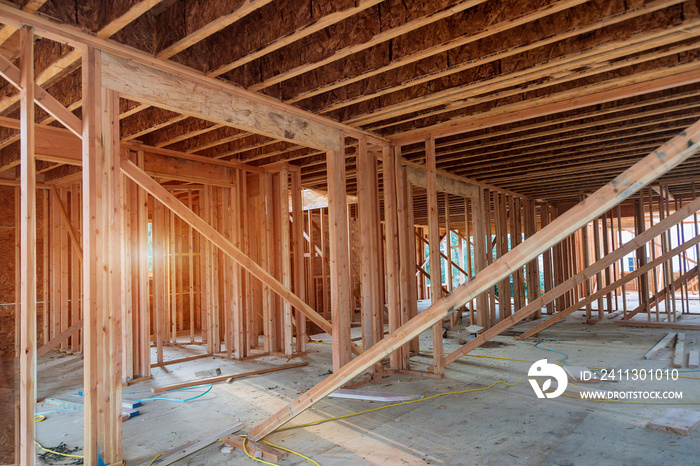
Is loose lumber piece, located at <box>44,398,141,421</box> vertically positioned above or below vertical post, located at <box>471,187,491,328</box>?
below

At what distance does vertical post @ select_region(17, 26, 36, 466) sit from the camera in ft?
9.66

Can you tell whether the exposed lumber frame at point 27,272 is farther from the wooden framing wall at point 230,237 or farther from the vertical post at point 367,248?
the vertical post at point 367,248

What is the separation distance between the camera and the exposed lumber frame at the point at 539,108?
448 cm

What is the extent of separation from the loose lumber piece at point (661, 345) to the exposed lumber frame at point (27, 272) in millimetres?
7146

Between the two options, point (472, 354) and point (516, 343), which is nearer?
point (472, 354)

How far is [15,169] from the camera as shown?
7852 millimetres

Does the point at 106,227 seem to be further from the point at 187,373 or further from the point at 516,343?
the point at 516,343

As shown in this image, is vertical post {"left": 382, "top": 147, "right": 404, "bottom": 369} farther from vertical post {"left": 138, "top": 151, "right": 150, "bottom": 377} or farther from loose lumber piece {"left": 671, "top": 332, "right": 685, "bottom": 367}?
loose lumber piece {"left": 671, "top": 332, "right": 685, "bottom": 367}

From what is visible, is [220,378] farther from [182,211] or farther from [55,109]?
[55,109]

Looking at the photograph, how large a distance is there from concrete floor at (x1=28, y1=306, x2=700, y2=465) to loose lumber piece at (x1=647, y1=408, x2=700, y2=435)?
8 cm

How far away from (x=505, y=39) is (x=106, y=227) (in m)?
3.40

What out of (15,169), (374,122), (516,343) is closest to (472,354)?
(516,343)

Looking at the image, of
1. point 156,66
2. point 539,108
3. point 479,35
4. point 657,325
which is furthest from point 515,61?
point 657,325

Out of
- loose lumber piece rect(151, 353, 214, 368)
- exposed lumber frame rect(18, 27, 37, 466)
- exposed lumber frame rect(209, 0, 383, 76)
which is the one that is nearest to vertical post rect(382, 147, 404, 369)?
exposed lumber frame rect(209, 0, 383, 76)
